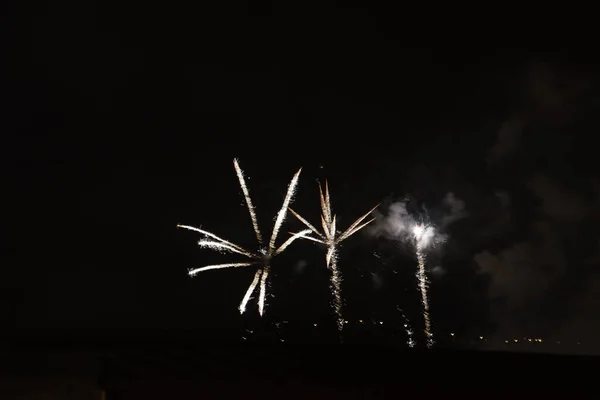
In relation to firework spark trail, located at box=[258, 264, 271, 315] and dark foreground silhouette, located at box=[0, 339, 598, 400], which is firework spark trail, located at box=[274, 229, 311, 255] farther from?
dark foreground silhouette, located at box=[0, 339, 598, 400]

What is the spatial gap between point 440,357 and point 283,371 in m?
3.16

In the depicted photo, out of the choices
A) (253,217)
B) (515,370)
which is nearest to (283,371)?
(515,370)

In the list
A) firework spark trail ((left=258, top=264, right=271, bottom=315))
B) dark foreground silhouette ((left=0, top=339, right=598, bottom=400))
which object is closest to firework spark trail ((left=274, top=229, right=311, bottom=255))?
firework spark trail ((left=258, top=264, right=271, bottom=315))

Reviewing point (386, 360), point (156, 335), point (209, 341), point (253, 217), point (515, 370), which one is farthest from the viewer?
point (253, 217)

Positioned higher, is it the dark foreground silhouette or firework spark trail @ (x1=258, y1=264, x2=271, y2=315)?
firework spark trail @ (x1=258, y1=264, x2=271, y2=315)

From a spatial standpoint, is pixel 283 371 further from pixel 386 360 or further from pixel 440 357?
pixel 440 357

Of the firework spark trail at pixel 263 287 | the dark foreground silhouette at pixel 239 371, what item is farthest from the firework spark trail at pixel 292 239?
the dark foreground silhouette at pixel 239 371

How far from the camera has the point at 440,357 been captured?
11602 mm

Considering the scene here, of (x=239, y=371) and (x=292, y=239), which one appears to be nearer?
(x=239, y=371)

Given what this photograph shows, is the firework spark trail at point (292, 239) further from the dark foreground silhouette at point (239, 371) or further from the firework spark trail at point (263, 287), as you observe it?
the dark foreground silhouette at point (239, 371)

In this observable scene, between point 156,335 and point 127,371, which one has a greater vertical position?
point 156,335

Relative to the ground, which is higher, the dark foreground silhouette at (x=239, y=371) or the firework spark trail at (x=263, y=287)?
the firework spark trail at (x=263, y=287)

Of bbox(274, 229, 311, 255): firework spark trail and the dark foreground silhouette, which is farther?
bbox(274, 229, 311, 255): firework spark trail

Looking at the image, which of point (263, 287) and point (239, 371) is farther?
point (263, 287)
